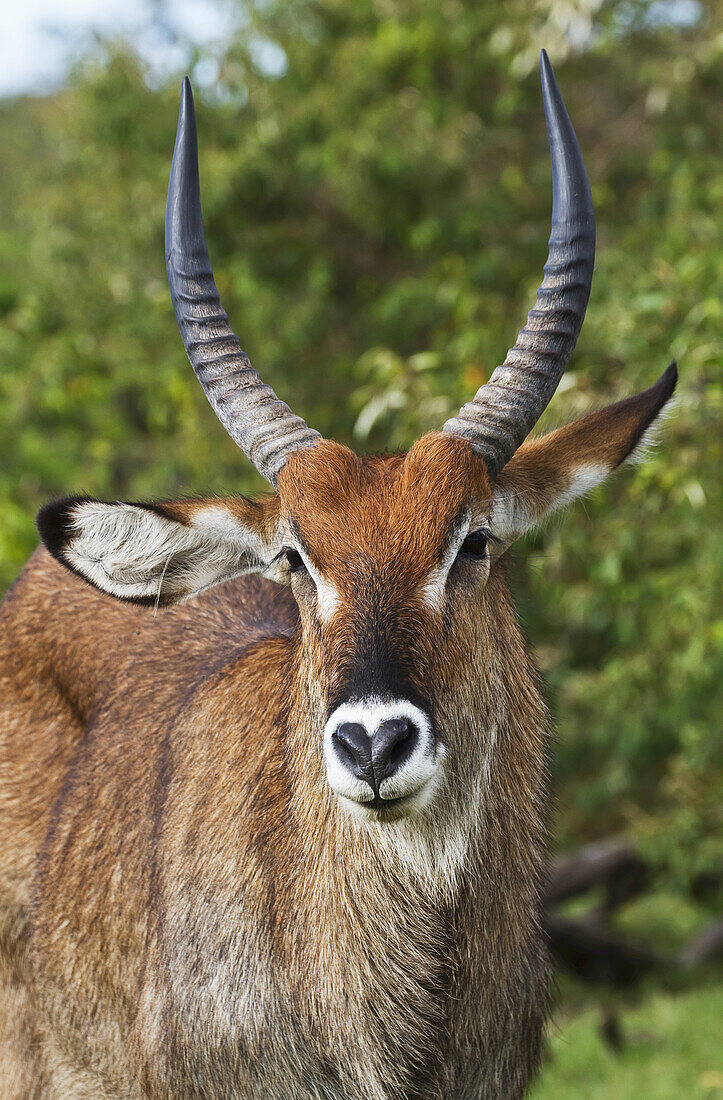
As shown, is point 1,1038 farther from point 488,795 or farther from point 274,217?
point 274,217

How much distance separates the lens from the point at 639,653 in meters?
6.97

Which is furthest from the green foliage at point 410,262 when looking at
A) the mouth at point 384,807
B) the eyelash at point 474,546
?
the mouth at point 384,807

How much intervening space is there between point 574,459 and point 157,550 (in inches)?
45.8

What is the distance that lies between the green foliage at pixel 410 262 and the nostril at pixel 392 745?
10.7 feet

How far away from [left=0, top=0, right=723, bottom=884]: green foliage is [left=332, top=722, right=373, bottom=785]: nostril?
325 cm

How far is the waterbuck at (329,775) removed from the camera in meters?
3.05

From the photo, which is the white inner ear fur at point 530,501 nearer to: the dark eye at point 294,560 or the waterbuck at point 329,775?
the waterbuck at point 329,775

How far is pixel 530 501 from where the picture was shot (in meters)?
3.34

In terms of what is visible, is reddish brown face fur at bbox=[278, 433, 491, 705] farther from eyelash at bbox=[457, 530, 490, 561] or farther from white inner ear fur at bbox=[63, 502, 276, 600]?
white inner ear fur at bbox=[63, 502, 276, 600]

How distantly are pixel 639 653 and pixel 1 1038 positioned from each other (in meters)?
4.10

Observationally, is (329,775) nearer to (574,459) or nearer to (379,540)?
(379,540)

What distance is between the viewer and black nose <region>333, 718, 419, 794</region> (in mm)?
2609

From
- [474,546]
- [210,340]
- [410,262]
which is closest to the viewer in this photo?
[474,546]

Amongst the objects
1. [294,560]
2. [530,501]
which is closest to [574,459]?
[530,501]
